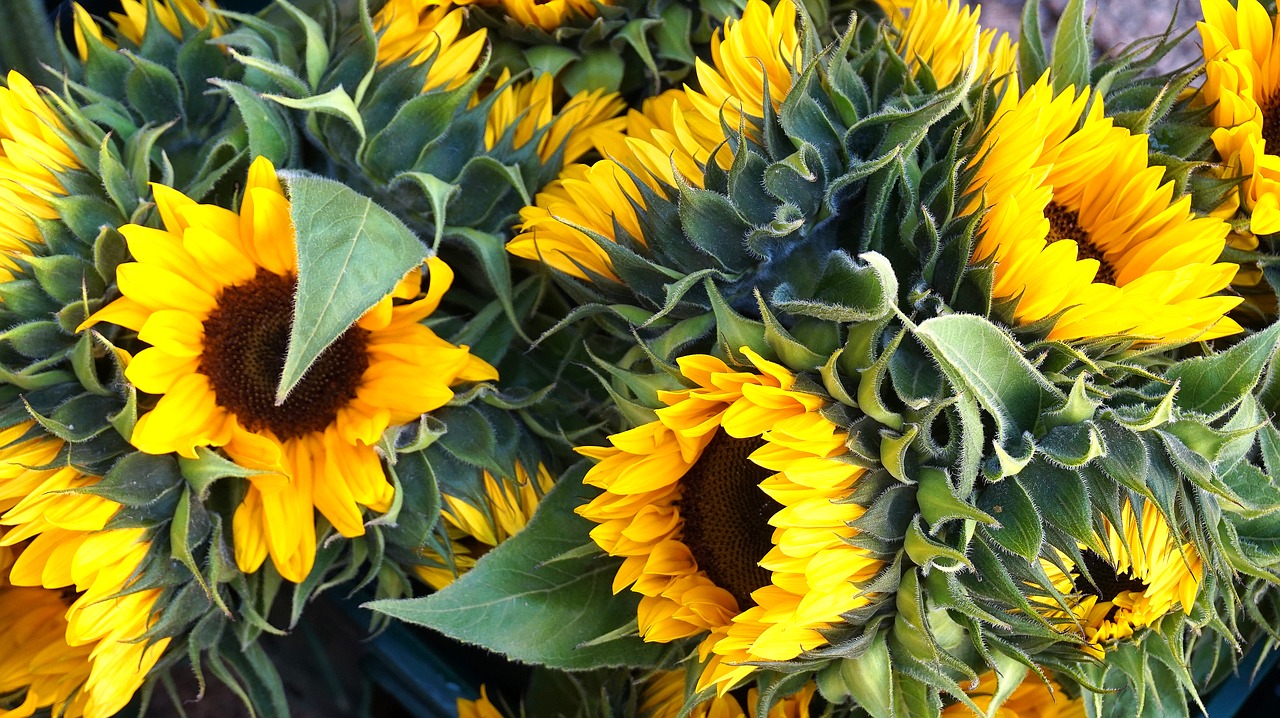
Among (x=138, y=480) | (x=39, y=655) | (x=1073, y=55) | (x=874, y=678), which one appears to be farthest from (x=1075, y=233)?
(x=39, y=655)

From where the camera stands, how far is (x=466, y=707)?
3.44 feet

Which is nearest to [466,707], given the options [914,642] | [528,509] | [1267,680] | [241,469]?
[528,509]

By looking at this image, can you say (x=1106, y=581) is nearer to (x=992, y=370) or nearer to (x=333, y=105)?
(x=992, y=370)

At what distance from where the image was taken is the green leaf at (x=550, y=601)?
761 mm

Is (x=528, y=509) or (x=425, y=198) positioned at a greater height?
(x=425, y=198)

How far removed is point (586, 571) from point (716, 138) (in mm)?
334

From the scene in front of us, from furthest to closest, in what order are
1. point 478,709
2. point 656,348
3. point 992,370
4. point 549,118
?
point 478,709
point 549,118
point 656,348
point 992,370

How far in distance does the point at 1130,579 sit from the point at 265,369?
2.03 ft

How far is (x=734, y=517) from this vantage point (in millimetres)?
725

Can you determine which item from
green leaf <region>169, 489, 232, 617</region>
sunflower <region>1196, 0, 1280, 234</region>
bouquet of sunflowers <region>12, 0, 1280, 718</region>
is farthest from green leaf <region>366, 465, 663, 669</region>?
sunflower <region>1196, 0, 1280, 234</region>

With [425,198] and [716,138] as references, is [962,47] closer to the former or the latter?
[716,138]

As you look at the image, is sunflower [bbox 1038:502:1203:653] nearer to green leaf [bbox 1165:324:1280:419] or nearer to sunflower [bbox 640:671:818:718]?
green leaf [bbox 1165:324:1280:419]

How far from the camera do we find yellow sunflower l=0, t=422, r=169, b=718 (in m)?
0.73

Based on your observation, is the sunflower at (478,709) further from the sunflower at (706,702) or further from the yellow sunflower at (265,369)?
the yellow sunflower at (265,369)
